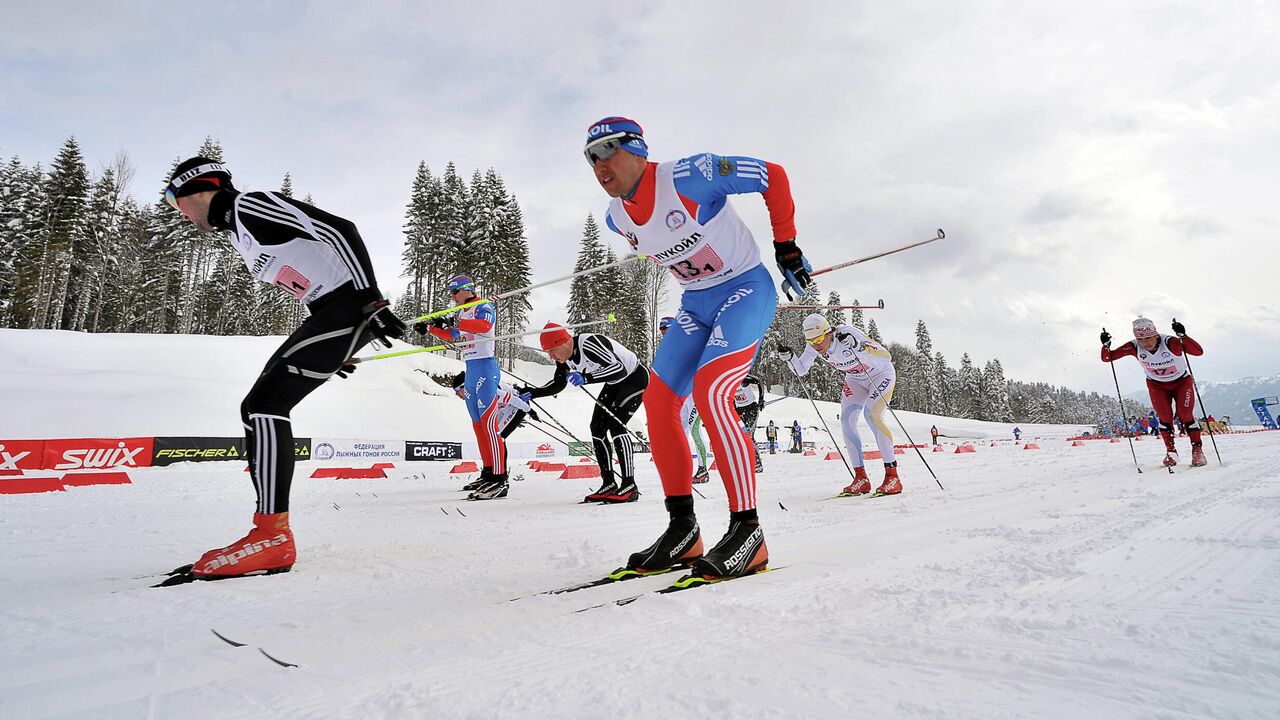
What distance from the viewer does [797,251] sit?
2746 mm

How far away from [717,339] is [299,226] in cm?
219

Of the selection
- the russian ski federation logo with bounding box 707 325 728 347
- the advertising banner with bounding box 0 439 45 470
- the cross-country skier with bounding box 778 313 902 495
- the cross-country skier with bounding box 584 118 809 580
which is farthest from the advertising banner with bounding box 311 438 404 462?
the russian ski federation logo with bounding box 707 325 728 347

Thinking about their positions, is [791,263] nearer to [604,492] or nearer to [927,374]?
[604,492]

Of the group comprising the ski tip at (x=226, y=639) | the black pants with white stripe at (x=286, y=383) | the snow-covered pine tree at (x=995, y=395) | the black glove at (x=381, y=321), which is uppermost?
the snow-covered pine tree at (x=995, y=395)

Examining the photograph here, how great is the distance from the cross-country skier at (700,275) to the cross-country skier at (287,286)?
1375 millimetres

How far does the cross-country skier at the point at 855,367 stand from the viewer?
7.02 metres

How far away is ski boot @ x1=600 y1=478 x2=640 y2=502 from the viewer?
Answer: 574cm

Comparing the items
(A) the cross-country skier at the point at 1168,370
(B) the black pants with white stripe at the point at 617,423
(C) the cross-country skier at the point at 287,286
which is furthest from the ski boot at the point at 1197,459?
(C) the cross-country skier at the point at 287,286

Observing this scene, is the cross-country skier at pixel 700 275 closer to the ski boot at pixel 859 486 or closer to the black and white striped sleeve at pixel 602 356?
the black and white striped sleeve at pixel 602 356

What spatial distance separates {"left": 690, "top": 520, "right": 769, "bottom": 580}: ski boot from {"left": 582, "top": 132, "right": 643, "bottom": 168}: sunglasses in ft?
5.90

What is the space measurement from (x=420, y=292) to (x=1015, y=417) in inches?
2912

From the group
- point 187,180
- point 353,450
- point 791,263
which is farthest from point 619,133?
point 353,450

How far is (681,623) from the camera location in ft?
4.95

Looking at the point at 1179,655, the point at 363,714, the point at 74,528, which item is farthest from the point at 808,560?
the point at 74,528
